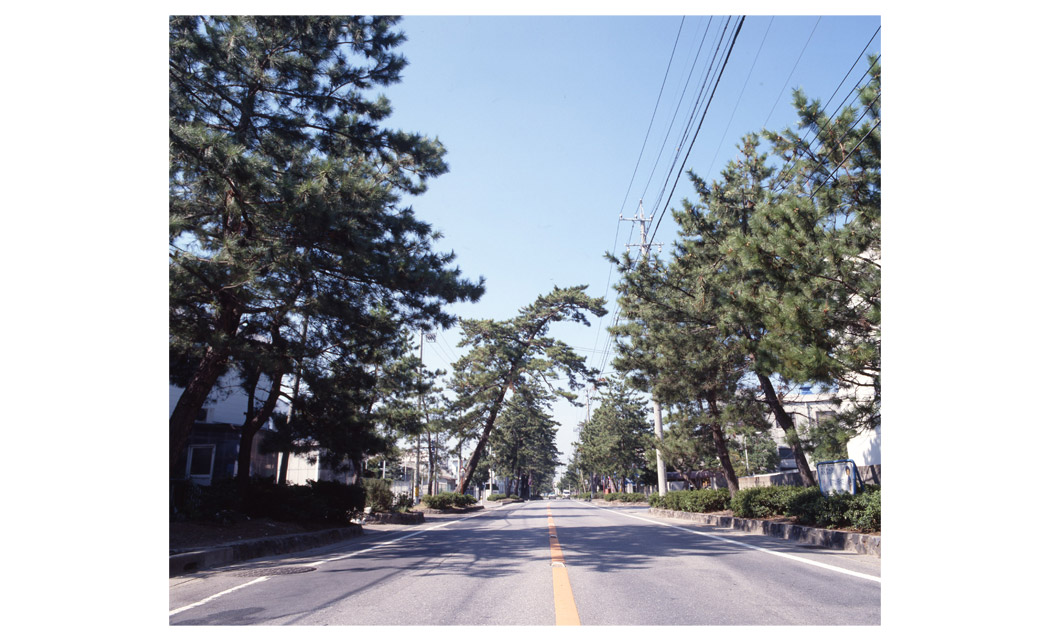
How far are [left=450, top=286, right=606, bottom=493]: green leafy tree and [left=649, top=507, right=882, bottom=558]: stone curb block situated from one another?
12.5 meters

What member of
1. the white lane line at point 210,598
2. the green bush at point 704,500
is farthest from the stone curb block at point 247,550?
the green bush at point 704,500

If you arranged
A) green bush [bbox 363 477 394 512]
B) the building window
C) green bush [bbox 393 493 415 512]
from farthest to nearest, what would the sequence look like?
green bush [bbox 393 493 415 512], green bush [bbox 363 477 394 512], the building window

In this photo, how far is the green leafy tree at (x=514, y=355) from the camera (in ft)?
95.3

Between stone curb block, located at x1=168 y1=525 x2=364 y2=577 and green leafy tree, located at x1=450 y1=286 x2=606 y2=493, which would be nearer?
stone curb block, located at x1=168 y1=525 x2=364 y2=577

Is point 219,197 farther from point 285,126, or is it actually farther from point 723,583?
point 723,583

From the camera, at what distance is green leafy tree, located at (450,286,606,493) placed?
2906 centimetres

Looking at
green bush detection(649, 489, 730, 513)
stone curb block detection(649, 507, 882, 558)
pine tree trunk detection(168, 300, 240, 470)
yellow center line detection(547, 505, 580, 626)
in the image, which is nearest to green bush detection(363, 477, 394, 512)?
green bush detection(649, 489, 730, 513)

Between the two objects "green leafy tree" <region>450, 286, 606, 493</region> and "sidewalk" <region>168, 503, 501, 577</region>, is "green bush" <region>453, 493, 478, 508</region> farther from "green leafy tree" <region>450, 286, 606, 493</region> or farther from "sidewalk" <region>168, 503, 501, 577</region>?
"sidewalk" <region>168, 503, 501, 577</region>

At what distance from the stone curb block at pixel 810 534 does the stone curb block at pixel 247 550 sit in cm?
934

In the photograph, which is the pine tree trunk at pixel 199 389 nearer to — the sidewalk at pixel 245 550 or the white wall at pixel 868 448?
the sidewalk at pixel 245 550

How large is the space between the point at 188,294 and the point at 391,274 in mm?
2885

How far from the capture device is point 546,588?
18.4ft

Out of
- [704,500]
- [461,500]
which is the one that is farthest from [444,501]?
[704,500]
